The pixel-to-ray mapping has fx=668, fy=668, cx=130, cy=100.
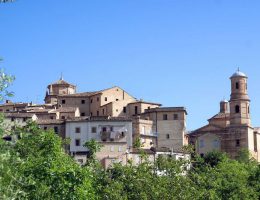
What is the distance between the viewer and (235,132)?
101m

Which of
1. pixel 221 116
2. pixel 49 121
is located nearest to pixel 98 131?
pixel 49 121

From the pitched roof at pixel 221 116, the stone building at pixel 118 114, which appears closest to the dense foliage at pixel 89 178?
the stone building at pixel 118 114

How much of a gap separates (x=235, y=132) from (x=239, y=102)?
188 inches

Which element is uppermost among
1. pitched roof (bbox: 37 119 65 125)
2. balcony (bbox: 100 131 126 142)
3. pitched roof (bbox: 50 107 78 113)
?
pitched roof (bbox: 50 107 78 113)

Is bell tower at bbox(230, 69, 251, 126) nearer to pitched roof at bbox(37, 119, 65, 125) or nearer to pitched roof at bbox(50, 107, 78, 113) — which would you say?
pitched roof at bbox(50, 107, 78, 113)

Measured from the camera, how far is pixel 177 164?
41219 millimetres

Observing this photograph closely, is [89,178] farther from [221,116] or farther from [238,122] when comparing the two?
[221,116]

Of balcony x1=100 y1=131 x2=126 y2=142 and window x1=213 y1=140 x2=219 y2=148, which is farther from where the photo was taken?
window x1=213 y1=140 x2=219 y2=148

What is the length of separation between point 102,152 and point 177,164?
4090cm

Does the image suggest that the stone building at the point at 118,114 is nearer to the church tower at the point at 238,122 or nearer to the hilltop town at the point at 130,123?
the hilltop town at the point at 130,123

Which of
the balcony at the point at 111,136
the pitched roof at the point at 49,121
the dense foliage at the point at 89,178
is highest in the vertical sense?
the pitched roof at the point at 49,121

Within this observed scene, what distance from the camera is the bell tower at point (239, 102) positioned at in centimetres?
10138

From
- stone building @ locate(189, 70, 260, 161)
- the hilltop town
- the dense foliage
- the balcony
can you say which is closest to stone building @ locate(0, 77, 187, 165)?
the hilltop town

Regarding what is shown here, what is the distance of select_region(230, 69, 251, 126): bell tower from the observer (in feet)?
333
